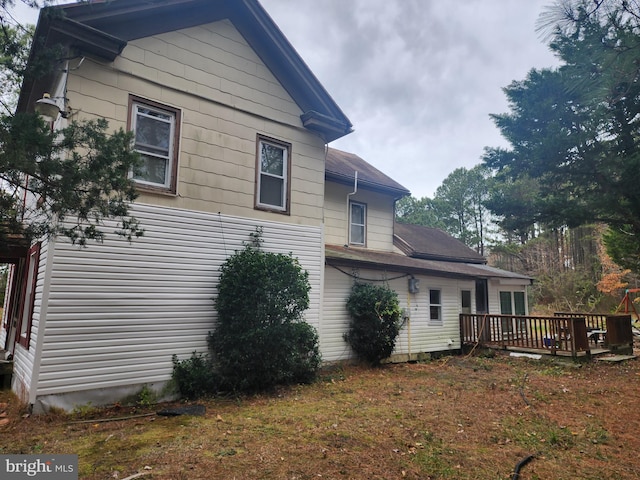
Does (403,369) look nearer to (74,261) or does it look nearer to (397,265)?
(397,265)

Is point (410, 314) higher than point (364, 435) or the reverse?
higher

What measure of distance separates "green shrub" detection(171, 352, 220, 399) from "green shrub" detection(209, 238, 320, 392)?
24 cm

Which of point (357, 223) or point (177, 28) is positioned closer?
point (177, 28)

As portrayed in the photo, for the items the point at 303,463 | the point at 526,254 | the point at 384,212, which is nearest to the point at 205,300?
the point at 303,463

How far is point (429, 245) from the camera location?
16.5 m

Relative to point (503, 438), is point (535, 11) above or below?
above

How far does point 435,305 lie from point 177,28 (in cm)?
1091

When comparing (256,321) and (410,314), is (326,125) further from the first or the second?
(410,314)

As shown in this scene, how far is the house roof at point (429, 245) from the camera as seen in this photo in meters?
15.0

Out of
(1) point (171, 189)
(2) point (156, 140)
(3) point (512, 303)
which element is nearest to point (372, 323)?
(1) point (171, 189)

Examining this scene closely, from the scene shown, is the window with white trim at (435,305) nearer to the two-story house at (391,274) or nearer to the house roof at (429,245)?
the two-story house at (391,274)

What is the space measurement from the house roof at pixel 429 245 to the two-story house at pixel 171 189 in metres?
4.94

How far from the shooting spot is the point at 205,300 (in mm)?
7301

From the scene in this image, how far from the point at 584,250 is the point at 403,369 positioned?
2907 centimetres
